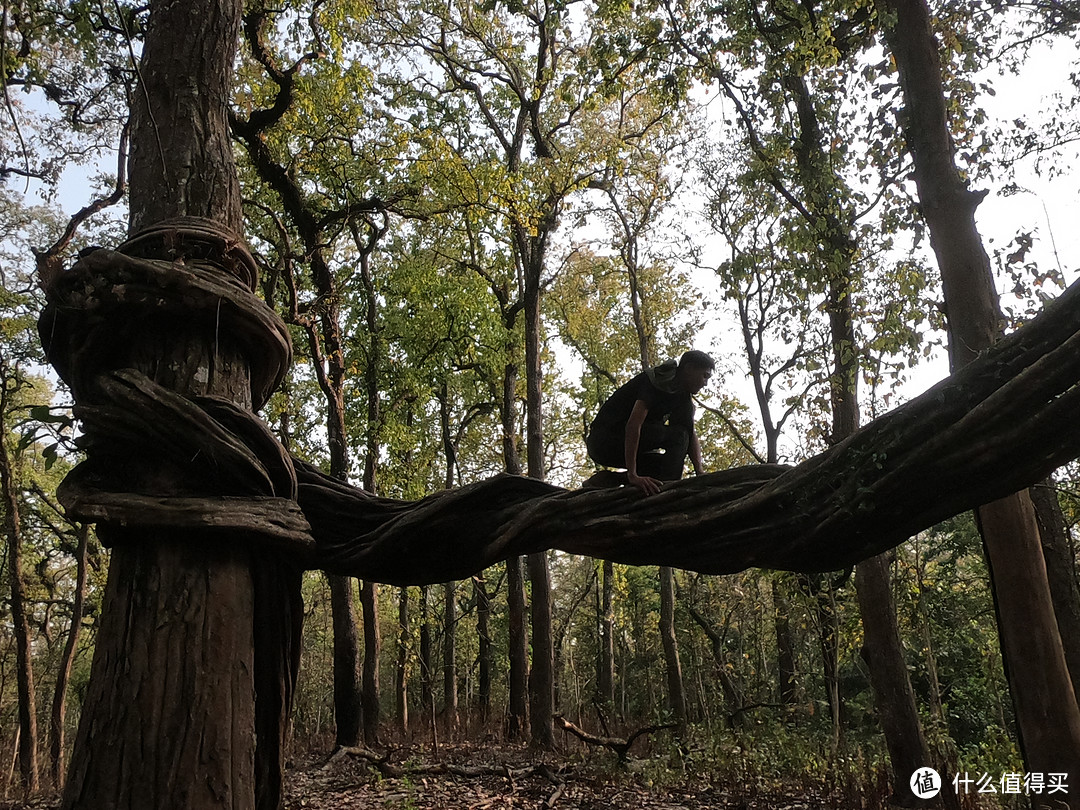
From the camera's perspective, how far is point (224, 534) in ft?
4.55

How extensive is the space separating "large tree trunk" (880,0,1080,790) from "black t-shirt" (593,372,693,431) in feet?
4.35

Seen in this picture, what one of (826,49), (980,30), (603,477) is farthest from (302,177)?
(603,477)

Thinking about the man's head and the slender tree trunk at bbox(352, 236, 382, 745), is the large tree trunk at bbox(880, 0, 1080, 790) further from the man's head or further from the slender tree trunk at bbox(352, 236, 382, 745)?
the slender tree trunk at bbox(352, 236, 382, 745)

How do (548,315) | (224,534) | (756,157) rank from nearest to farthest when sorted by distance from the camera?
(224,534) → (756,157) → (548,315)

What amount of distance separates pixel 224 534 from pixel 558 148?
39.8 feet

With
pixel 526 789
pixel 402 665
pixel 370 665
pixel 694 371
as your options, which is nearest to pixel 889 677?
pixel 526 789

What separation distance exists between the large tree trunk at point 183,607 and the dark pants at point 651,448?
176 cm

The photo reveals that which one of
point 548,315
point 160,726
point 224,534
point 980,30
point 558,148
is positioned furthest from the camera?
point 548,315

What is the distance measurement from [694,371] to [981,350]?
1111mm

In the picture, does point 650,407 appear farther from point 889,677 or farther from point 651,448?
point 889,677

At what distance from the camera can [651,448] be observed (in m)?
3.11

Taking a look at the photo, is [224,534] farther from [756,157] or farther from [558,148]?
[558,148]

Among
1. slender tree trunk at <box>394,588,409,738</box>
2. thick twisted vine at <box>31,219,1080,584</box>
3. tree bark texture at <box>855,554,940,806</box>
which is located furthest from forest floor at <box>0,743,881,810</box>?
slender tree trunk at <box>394,588,409,738</box>

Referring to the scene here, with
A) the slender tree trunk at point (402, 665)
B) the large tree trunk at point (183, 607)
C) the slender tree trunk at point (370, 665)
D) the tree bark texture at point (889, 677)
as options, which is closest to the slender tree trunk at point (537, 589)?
the slender tree trunk at point (370, 665)
